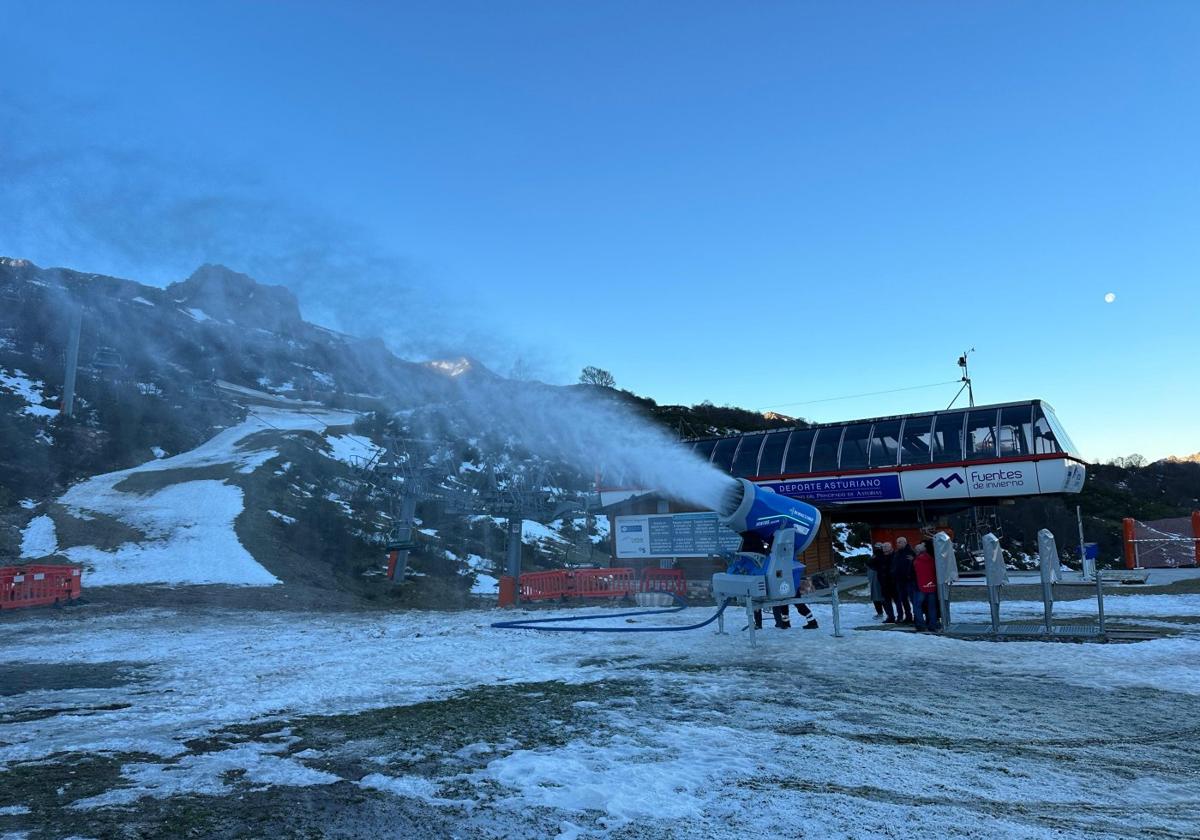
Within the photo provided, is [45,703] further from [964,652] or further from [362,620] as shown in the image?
[964,652]

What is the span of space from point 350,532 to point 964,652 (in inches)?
1150

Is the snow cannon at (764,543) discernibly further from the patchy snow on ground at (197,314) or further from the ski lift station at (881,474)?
the patchy snow on ground at (197,314)

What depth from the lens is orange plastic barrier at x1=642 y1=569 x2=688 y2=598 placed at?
77.0 ft

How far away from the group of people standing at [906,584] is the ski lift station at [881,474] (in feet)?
31.3

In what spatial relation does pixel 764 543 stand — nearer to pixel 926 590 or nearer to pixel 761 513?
pixel 761 513

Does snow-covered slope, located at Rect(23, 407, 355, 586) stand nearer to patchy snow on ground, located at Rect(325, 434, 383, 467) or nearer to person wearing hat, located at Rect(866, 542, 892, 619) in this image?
patchy snow on ground, located at Rect(325, 434, 383, 467)

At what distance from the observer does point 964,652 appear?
1028 centimetres

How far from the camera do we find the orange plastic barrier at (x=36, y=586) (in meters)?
18.6

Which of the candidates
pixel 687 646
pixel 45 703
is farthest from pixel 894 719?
pixel 45 703

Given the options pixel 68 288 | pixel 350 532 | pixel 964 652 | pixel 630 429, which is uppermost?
pixel 68 288

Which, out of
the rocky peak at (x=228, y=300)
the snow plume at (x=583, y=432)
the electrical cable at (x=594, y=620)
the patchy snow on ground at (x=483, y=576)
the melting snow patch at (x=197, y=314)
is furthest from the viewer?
the melting snow patch at (x=197, y=314)

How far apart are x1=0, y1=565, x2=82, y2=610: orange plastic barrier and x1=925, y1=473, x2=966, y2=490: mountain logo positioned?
28.0m

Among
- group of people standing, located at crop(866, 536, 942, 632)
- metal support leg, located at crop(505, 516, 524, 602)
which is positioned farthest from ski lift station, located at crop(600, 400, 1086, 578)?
group of people standing, located at crop(866, 536, 942, 632)

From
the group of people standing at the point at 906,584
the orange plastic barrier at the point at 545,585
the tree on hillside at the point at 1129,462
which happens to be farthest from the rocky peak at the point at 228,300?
the tree on hillside at the point at 1129,462
